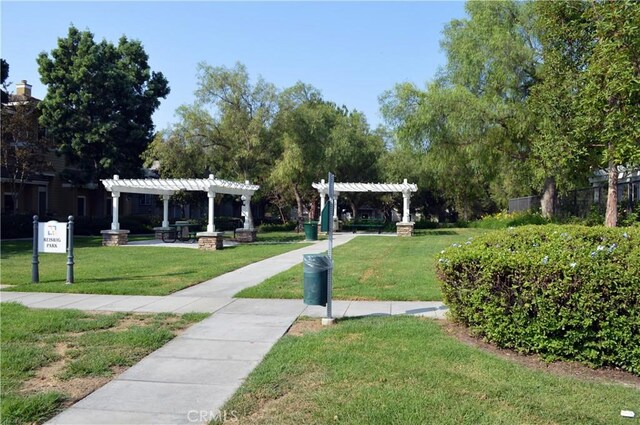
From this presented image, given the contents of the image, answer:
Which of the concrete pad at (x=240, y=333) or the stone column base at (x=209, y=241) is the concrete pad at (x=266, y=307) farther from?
the stone column base at (x=209, y=241)

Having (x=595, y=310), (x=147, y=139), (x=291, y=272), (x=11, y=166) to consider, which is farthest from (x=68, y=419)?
(x=147, y=139)

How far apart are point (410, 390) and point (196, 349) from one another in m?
2.76

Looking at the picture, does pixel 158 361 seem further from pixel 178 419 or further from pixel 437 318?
pixel 437 318

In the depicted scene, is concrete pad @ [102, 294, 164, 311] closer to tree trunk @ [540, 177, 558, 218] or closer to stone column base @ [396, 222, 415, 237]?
stone column base @ [396, 222, 415, 237]

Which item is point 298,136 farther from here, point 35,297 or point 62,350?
point 62,350

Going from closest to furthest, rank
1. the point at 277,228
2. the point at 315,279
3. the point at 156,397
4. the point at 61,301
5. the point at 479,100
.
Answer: the point at 156,397 → the point at 315,279 → the point at 61,301 → the point at 479,100 → the point at 277,228

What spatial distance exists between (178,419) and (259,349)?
2078 mm

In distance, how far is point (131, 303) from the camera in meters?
9.27

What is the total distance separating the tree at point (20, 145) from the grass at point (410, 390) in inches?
1046

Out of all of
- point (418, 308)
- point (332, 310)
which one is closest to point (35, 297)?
point (332, 310)

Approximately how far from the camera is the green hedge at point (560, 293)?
5.38 meters

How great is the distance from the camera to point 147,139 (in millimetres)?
34250

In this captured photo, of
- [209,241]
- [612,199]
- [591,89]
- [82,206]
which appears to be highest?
[591,89]

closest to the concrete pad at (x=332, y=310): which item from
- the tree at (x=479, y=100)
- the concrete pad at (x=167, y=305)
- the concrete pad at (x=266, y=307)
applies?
the concrete pad at (x=266, y=307)
